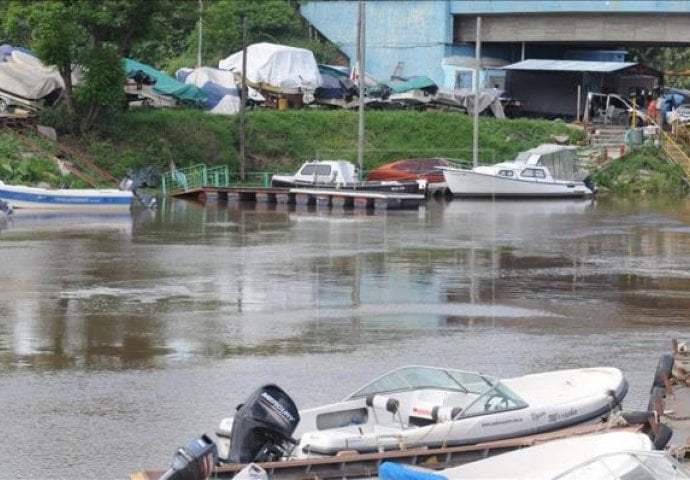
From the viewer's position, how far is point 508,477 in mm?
11273

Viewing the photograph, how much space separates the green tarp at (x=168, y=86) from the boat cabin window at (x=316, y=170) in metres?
9.59

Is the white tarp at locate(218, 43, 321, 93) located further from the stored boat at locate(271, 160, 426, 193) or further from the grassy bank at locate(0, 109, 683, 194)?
the stored boat at locate(271, 160, 426, 193)

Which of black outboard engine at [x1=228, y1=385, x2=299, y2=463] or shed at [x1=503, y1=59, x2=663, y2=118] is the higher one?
shed at [x1=503, y1=59, x2=663, y2=118]

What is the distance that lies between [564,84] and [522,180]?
52.7 ft

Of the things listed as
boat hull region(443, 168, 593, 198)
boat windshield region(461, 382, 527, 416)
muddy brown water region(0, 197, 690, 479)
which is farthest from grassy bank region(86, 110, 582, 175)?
boat windshield region(461, 382, 527, 416)

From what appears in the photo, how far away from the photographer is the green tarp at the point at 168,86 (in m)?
55.0

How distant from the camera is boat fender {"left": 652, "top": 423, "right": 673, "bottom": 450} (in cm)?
1374

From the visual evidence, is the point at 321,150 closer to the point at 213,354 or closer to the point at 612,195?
the point at 612,195

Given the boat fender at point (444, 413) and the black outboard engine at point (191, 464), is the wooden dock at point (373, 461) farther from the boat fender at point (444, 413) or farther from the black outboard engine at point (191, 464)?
the black outboard engine at point (191, 464)

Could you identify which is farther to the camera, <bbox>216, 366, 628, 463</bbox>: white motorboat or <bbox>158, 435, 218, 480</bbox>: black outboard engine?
<bbox>216, 366, 628, 463</bbox>: white motorboat

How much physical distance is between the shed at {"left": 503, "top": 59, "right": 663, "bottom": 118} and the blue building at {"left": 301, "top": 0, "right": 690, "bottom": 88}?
3.61 ft

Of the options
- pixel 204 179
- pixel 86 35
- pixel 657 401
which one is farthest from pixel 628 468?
pixel 86 35

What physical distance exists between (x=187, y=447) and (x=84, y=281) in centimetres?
1665

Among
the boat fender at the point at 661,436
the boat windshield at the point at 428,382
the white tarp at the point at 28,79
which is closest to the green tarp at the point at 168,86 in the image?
the white tarp at the point at 28,79
